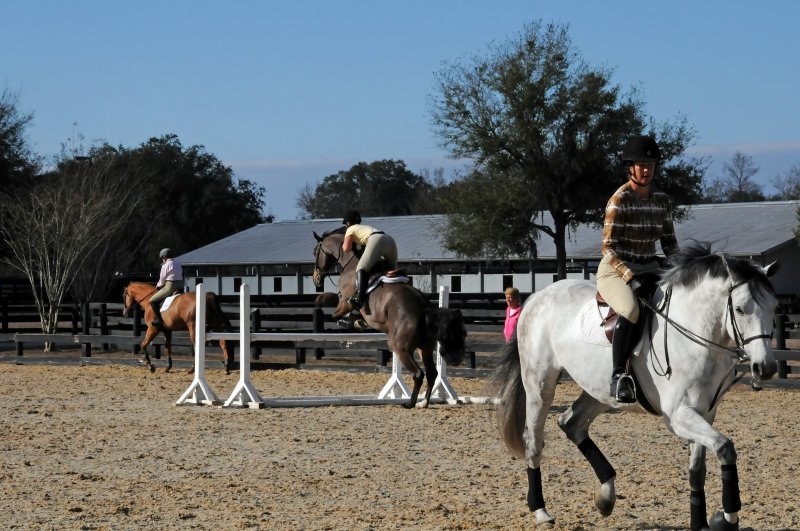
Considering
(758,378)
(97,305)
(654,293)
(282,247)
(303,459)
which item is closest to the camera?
(758,378)

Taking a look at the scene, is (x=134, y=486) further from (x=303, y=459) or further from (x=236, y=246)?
(x=236, y=246)

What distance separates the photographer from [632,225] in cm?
667

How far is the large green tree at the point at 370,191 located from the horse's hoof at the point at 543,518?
94703 mm

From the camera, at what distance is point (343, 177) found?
120 m

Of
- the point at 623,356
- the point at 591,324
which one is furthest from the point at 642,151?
the point at 623,356

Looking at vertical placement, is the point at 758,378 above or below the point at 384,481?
above

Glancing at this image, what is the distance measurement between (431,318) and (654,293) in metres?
7.53

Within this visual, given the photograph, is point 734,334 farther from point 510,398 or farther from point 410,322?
point 410,322

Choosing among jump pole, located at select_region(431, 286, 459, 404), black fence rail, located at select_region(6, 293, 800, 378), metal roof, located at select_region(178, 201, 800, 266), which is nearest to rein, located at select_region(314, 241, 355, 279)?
jump pole, located at select_region(431, 286, 459, 404)

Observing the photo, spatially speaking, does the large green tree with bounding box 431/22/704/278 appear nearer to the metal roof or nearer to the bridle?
the metal roof

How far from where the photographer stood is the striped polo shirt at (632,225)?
6.62 metres

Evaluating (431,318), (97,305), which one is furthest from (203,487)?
(97,305)

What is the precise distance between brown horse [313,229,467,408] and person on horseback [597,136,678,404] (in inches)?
278

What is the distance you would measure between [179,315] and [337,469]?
11.5 m
